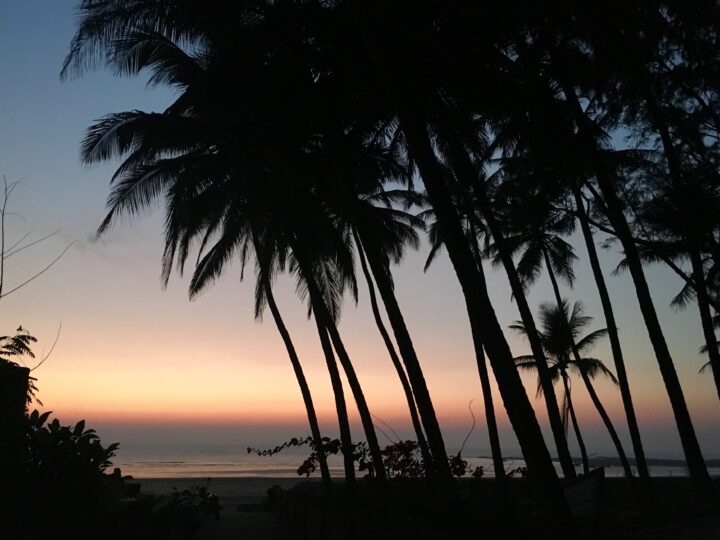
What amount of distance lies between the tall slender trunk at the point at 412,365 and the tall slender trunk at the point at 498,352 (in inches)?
138

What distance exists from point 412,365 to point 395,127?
17.0 feet

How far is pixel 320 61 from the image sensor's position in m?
12.9

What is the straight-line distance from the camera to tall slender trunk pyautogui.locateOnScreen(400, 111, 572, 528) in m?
6.96

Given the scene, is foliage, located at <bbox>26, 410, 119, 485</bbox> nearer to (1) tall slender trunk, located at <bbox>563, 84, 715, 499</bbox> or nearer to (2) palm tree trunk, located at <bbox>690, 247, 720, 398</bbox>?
(1) tall slender trunk, located at <bbox>563, 84, 715, 499</bbox>

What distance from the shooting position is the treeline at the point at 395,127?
37.2ft

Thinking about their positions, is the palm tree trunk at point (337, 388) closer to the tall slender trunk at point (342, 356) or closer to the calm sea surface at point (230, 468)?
Result: the tall slender trunk at point (342, 356)

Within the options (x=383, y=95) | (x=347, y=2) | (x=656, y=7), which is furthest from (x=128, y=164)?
(x=656, y=7)

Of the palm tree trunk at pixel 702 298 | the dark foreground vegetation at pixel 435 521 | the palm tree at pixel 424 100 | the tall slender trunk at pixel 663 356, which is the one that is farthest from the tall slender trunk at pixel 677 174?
the dark foreground vegetation at pixel 435 521

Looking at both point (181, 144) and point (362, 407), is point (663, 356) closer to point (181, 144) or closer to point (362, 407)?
point (362, 407)

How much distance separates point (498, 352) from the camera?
7.52 metres

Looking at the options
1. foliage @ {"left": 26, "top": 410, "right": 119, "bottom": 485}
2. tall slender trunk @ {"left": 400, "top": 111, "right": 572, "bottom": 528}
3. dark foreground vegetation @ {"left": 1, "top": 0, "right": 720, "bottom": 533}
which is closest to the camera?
foliage @ {"left": 26, "top": 410, "right": 119, "bottom": 485}

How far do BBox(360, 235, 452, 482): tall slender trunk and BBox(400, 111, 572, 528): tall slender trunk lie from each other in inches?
138

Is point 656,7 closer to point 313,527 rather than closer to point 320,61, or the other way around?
point 320,61

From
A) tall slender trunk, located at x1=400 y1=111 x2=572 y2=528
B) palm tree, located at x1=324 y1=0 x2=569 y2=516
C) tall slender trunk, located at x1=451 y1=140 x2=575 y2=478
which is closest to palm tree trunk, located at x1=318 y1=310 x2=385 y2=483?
tall slender trunk, located at x1=451 y1=140 x2=575 y2=478
